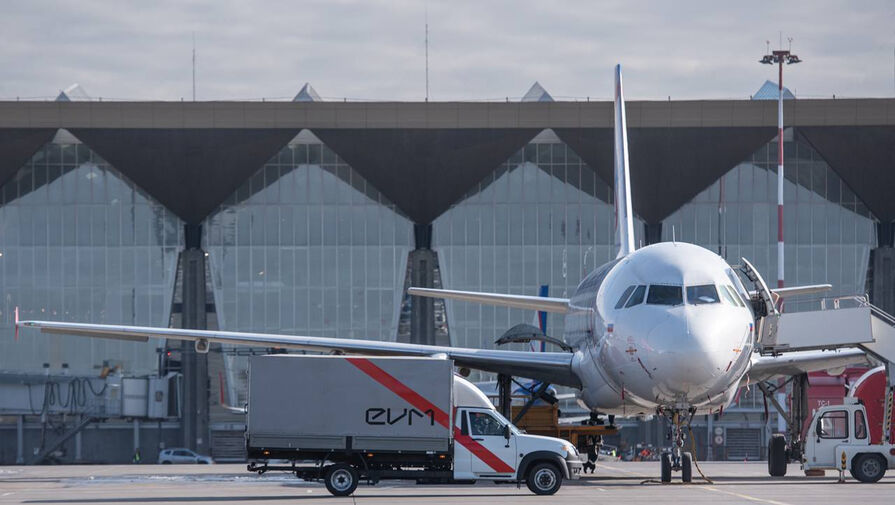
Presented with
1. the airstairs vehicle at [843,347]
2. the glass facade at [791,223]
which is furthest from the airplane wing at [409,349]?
the glass facade at [791,223]

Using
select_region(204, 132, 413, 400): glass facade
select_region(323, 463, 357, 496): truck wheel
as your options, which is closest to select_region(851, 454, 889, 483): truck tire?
select_region(323, 463, 357, 496): truck wheel

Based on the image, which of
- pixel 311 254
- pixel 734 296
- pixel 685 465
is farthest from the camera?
pixel 311 254

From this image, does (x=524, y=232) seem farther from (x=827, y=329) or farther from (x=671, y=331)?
(x=671, y=331)

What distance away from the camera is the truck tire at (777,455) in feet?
126

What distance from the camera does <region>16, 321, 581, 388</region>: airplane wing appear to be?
35094 mm

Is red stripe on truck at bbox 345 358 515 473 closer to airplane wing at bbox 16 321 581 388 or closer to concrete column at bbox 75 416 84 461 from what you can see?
airplane wing at bbox 16 321 581 388

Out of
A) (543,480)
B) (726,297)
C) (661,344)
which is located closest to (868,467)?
(726,297)

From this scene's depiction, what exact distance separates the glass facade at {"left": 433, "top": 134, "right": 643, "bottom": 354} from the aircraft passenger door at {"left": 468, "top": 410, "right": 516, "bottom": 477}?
166 feet

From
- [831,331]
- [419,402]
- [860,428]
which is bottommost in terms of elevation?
[860,428]

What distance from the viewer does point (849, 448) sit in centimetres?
3434

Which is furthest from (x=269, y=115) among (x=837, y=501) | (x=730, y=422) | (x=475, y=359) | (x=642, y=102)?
(x=837, y=501)

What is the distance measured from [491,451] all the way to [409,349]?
29.3ft

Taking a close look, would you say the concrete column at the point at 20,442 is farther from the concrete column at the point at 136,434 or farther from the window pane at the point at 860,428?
the window pane at the point at 860,428

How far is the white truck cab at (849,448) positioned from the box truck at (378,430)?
9.77 meters
